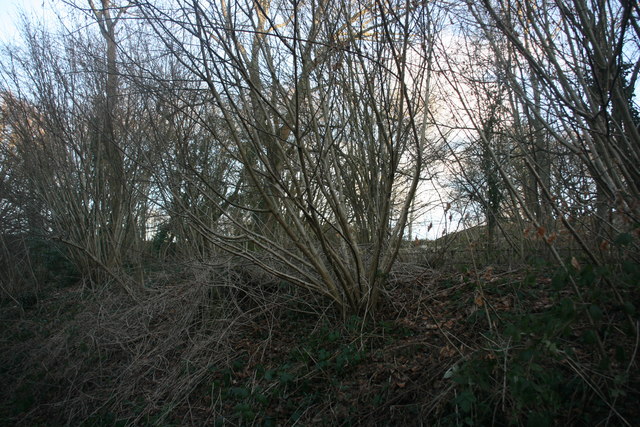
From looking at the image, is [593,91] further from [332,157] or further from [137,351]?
[137,351]

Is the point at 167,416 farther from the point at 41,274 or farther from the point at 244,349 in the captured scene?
the point at 41,274

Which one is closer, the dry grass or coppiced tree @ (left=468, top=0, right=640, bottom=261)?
coppiced tree @ (left=468, top=0, right=640, bottom=261)

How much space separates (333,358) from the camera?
166 inches

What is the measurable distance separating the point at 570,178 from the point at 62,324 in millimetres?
7866

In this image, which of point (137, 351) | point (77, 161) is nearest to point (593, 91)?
point (137, 351)

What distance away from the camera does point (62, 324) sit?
7617 millimetres

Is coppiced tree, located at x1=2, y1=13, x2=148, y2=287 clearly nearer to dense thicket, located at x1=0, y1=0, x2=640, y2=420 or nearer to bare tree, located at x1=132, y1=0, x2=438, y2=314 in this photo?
dense thicket, located at x1=0, y1=0, x2=640, y2=420

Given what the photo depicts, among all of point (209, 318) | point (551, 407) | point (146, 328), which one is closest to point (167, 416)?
point (209, 318)

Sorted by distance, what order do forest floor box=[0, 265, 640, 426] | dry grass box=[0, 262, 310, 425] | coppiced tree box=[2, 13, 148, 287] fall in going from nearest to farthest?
forest floor box=[0, 265, 640, 426], dry grass box=[0, 262, 310, 425], coppiced tree box=[2, 13, 148, 287]

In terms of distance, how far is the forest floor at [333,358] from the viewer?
2631 mm

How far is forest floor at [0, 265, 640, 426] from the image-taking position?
104 inches

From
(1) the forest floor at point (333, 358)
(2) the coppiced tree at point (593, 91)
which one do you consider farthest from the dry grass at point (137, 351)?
(2) the coppiced tree at point (593, 91)

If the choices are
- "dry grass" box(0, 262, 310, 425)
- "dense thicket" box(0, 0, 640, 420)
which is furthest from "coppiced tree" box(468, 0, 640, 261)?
"dry grass" box(0, 262, 310, 425)

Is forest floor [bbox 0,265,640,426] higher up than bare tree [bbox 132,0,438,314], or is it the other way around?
bare tree [bbox 132,0,438,314]
